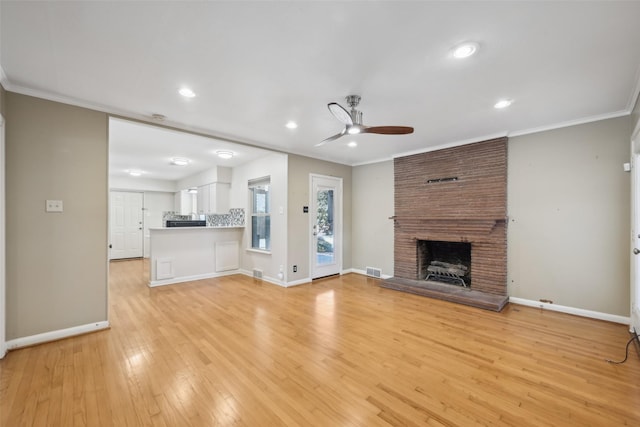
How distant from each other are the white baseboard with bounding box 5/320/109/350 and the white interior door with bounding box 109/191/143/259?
236 inches

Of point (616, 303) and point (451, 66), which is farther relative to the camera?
point (616, 303)

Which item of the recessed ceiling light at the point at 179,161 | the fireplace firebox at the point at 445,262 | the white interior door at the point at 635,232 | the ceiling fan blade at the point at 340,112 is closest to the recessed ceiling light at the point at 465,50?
the ceiling fan blade at the point at 340,112

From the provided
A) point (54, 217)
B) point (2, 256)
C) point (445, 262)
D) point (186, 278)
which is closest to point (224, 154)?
point (186, 278)

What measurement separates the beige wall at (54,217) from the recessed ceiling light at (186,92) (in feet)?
3.66

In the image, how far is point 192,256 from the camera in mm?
5277

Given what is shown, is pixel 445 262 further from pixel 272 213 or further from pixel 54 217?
pixel 54 217

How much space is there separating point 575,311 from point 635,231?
120cm

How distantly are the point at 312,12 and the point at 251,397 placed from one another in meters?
2.57

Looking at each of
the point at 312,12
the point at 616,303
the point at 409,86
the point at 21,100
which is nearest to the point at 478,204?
the point at 616,303

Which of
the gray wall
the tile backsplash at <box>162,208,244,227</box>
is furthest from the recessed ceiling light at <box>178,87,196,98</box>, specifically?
the gray wall

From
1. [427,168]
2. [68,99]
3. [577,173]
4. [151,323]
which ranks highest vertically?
[68,99]

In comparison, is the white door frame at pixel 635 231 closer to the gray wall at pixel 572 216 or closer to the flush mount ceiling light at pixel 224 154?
the gray wall at pixel 572 216

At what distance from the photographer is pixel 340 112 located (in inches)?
97.2

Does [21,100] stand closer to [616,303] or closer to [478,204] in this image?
[478,204]
